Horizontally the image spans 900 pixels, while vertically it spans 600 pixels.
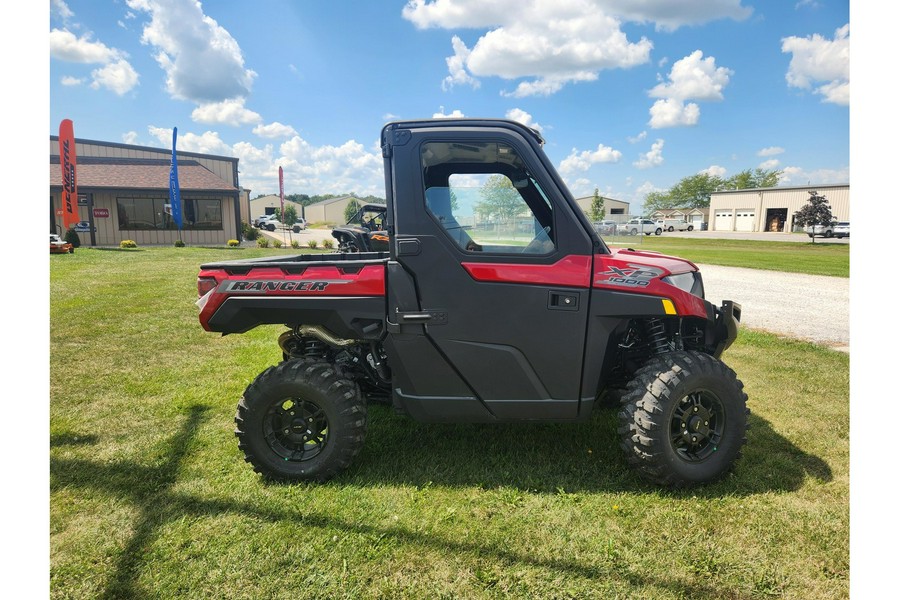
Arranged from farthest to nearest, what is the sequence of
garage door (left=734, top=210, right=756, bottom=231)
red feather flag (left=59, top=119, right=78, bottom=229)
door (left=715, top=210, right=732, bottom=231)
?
1. door (left=715, top=210, right=732, bottom=231)
2. garage door (left=734, top=210, right=756, bottom=231)
3. red feather flag (left=59, top=119, right=78, bottom=229)

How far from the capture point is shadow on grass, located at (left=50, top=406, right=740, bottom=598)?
2.42 m

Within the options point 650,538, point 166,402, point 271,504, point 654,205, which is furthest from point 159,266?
point 654,205

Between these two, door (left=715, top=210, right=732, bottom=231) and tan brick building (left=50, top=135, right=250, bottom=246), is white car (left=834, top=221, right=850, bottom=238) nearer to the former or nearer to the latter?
door (left=715, top=210, right=732, bottom=231)

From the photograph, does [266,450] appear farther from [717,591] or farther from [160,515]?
[717,591]

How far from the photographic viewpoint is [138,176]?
28.8 metres

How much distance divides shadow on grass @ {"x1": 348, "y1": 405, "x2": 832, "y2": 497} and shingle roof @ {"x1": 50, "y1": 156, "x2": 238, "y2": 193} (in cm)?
2778

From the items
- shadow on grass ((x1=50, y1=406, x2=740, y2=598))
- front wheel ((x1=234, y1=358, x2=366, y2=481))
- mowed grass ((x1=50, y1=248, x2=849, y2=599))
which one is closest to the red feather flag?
mowed grass ((x1=50, y1=248, x2=849, y2=599))

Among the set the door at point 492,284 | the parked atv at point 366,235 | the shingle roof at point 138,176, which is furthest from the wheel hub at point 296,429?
the shingle roof at point 138,176

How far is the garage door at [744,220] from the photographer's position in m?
58.9

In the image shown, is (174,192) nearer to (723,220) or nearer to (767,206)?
(767,206)

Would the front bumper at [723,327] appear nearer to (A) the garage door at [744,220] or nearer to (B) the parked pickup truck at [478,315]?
(B) the parked pickup truck at [478,315]

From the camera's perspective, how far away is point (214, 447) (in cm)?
376
